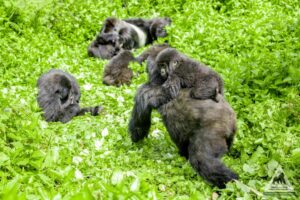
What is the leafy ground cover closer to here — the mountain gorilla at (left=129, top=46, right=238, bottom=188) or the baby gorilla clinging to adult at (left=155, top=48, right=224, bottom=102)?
the mountain gorilla at (left=129, top=46, right=238, bottom=188)

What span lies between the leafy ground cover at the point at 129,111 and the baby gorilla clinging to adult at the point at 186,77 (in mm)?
582

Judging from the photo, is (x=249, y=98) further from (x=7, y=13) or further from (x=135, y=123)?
(x=7, y=13)

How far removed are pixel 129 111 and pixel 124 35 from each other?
12.6ft

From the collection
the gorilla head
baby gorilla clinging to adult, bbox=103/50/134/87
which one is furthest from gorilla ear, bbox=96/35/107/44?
baby gorilla clinging to adult, bbox=103/50/134/87

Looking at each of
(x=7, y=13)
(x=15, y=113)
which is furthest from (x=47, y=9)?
(x=15, y=113)

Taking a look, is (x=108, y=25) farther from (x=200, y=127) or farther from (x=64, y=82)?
(x=200, y=127)

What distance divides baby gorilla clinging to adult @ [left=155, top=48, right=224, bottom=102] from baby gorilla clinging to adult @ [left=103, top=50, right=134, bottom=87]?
101 inches

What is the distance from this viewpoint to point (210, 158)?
3.70m

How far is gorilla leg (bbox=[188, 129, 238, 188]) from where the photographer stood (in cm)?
365

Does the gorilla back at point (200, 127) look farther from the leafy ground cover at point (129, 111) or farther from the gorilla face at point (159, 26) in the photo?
the gorilla face at point (159, 26)

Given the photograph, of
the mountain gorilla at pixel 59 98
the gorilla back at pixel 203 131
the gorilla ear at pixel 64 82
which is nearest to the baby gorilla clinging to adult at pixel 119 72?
the mountain gorilla at pixel 59 98

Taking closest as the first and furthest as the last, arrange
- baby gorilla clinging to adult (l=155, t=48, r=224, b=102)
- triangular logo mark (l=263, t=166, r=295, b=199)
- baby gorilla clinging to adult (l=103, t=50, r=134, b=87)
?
triangular logo mark (l=263, t=166, r=295, b=199)
baby gorilla clinging to adult (l=155, t=48, r=224, b=102)
baby gorilla clinging to adult (l=103, t=50, r=134, b=87)

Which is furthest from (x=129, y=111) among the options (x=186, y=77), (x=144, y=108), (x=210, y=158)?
(x=210, y=158)

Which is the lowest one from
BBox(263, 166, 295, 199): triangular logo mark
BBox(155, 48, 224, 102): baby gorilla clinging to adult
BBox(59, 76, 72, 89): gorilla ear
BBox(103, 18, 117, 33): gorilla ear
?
BBox(103, 18, 117, 33): gorilla ear
